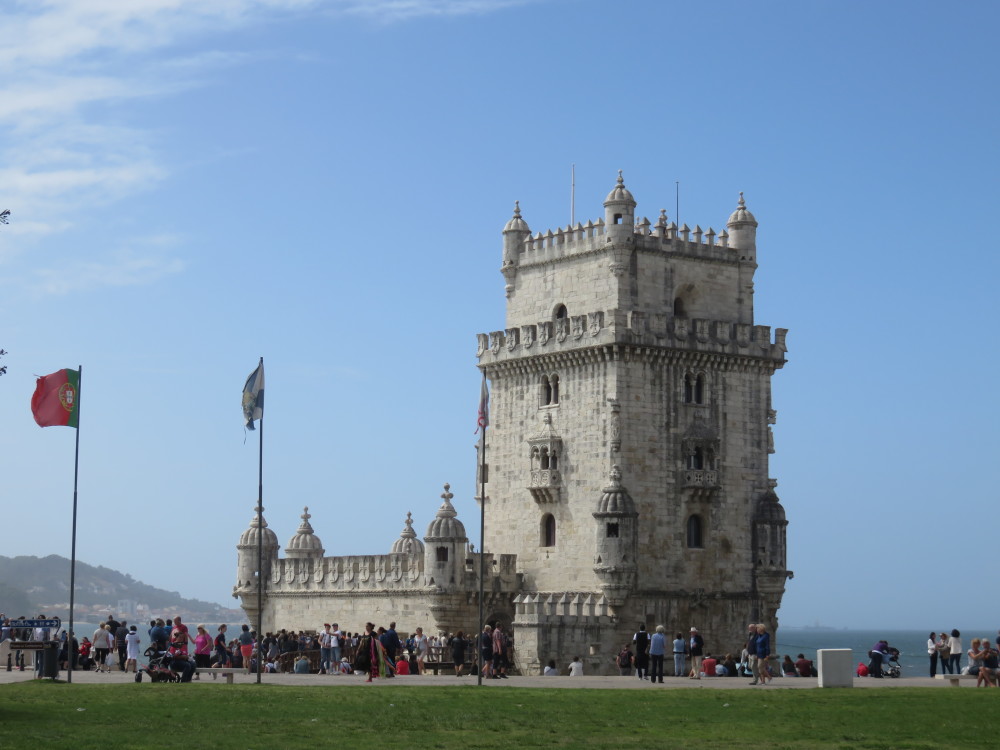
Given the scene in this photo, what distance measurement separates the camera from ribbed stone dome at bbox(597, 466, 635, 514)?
222 feet

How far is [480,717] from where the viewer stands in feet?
129

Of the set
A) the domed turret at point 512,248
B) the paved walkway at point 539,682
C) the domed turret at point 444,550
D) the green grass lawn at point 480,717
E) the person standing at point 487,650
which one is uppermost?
the domed turret at point 512,248

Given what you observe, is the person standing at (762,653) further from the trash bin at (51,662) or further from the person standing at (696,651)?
the trash bin at (51,662)

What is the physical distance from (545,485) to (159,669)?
24871 mm

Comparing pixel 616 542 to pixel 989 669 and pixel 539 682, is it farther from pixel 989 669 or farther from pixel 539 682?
pixel 989 669

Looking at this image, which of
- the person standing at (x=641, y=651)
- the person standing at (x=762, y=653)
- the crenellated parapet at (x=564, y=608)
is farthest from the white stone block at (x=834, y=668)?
the crenellated parapet at (x=564, y=608)

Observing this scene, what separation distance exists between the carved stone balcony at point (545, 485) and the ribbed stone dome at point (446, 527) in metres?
3.24

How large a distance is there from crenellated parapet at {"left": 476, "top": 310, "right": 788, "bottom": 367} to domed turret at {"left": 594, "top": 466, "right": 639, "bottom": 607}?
5458 millimetres

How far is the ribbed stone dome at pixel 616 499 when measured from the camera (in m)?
67.7

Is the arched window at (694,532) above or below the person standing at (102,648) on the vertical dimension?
above

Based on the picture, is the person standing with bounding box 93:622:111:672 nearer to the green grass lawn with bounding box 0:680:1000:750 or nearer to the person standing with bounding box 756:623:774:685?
the green grass lawn with bounding box 0:680:1000:750

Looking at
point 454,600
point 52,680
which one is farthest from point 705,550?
point 52,680

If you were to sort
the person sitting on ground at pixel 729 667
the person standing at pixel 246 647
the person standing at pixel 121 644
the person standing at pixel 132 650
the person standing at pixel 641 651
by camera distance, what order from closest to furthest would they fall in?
the person standing at pixel 641 651 → the person standing at pixel 132 650 → the person standing at pixel 121 644 → the person sitting on ground at pixel 729 667 → the person standing at pixel 246 647

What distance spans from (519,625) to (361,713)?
26.8 m
